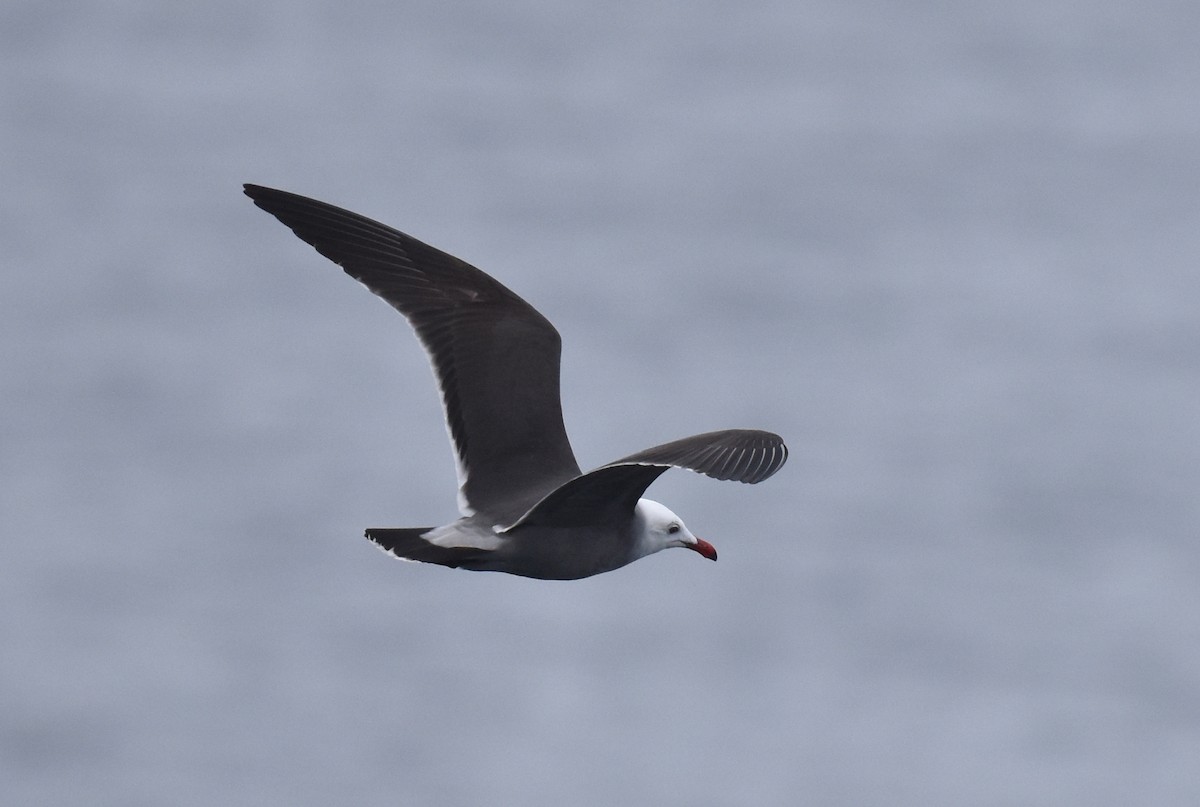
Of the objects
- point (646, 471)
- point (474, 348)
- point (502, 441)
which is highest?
point (474, 348)

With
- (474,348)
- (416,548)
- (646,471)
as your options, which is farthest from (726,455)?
(474,348)

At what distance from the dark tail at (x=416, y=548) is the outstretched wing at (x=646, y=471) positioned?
0.38 metres

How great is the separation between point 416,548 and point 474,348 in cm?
230

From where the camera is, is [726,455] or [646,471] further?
[646,471]

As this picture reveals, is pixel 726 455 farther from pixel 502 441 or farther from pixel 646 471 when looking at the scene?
pixel 502 441

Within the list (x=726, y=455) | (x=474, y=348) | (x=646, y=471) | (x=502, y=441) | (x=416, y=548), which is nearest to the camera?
(x=726, y=455)

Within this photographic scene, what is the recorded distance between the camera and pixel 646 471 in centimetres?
1351

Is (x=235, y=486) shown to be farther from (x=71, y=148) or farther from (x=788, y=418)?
(x=71, y=148)

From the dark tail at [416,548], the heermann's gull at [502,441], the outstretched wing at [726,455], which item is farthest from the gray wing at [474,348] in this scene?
the outstretched wing at [726,455]

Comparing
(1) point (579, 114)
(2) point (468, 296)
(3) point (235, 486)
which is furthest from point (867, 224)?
(2) point (468, 296)

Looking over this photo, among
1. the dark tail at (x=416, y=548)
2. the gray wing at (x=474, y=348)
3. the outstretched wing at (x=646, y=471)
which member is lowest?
the dark tail at (x=416, y=548)

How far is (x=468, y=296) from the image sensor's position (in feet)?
53.3

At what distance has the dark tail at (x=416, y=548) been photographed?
13.9 metres

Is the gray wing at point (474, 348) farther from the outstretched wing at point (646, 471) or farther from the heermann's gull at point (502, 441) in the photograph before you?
the outstretched wing at point (646, 471)
